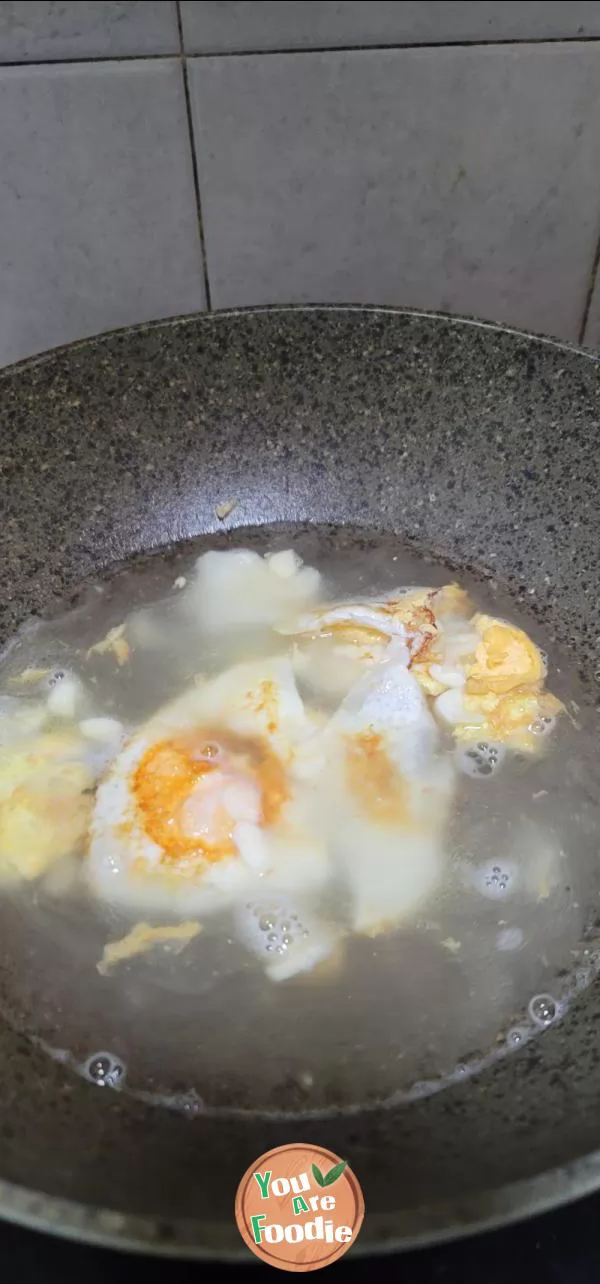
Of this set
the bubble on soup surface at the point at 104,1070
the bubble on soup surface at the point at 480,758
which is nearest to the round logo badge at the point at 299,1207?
the bubble on soup surface at the point at 104,1070

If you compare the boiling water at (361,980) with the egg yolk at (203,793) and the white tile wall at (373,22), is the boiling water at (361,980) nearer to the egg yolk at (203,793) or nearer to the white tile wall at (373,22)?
the egg yolk at (203,793)

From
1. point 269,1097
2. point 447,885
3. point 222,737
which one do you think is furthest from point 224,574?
point 269,1097

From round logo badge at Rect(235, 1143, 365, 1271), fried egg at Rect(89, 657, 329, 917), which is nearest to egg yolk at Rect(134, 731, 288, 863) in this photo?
fried egg at Rect(89, 657, 329, 917)

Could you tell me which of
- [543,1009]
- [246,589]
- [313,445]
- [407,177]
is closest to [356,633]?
[246,589]

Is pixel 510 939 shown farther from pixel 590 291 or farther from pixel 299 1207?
pixel 590 291

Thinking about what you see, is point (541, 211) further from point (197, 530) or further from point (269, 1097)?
point (269, 1097)

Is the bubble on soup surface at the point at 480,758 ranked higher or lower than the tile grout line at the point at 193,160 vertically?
lower

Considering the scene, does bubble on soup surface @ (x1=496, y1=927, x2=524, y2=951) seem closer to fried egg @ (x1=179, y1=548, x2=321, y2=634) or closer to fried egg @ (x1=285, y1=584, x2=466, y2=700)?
fried egg @ (x1=285, y1=584, x2=466, y2=700)
